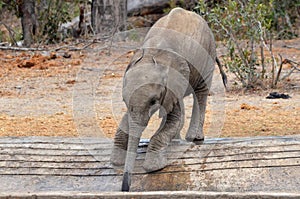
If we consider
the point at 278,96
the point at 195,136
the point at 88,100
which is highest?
the point at 195,136

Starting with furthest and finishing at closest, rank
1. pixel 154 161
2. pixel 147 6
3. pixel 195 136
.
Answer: pixel 147 6
pixel 195 136
pixel 154 161

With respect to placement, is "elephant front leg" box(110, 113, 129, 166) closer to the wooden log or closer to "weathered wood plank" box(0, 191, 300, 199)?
"weathered wood plank" box(0, 191, 300, 199)

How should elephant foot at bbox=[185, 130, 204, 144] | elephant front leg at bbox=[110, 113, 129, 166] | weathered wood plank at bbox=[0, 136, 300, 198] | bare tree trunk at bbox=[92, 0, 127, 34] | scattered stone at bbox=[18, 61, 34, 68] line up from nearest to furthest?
weathered wood plank at bbox=[0, 136, 300, 198] → elephant front leg at bbox=[110, 113, 129, 166] → elephant foot at bbox=[185, 130, 204, 144] → scattered stone at bbox=[18, 61, 34, 68] → bare tree trunk at bbox=[92, 0, 127, 34]

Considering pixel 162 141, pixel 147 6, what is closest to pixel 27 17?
pixel 147 6

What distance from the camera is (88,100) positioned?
27.1ft

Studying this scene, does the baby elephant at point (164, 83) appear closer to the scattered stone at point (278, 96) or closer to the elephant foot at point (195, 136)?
the elephant foot at point (195, 136)

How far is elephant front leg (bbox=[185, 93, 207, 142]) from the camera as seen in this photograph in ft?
17.4

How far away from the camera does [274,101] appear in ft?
26.5

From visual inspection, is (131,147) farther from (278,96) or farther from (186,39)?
(278,96)

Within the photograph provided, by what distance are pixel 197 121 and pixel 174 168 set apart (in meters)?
0.71

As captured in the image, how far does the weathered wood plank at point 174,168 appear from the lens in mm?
4594

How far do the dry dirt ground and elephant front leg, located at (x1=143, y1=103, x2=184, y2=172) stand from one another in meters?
0.99

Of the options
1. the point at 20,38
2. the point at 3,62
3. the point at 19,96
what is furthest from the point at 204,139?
the point at 20,38

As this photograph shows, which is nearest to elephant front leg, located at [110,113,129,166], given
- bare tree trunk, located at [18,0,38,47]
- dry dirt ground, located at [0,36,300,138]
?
dry dirt ground, located at [0,36,300,138]
